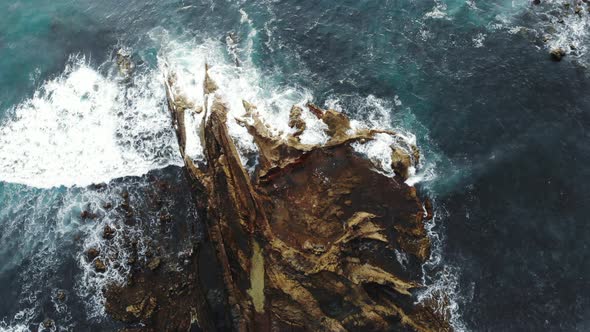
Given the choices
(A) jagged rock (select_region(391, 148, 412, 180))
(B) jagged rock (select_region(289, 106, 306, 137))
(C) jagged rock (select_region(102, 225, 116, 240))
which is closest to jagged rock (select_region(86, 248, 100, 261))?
(C) jagged rock (select_region(102, 225, 116, 240))

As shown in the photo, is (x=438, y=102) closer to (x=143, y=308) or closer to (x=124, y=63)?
(x=143, y=308)

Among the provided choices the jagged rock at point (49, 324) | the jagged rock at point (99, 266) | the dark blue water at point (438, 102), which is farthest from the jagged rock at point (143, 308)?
the jagged rock at point (49, 324)

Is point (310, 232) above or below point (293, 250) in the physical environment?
below

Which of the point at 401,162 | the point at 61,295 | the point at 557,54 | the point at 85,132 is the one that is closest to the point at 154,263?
the point at 61,295

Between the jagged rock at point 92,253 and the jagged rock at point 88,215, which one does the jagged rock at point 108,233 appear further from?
the jagged rock at point 88,215

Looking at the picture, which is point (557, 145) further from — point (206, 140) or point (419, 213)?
point (206, 140)
